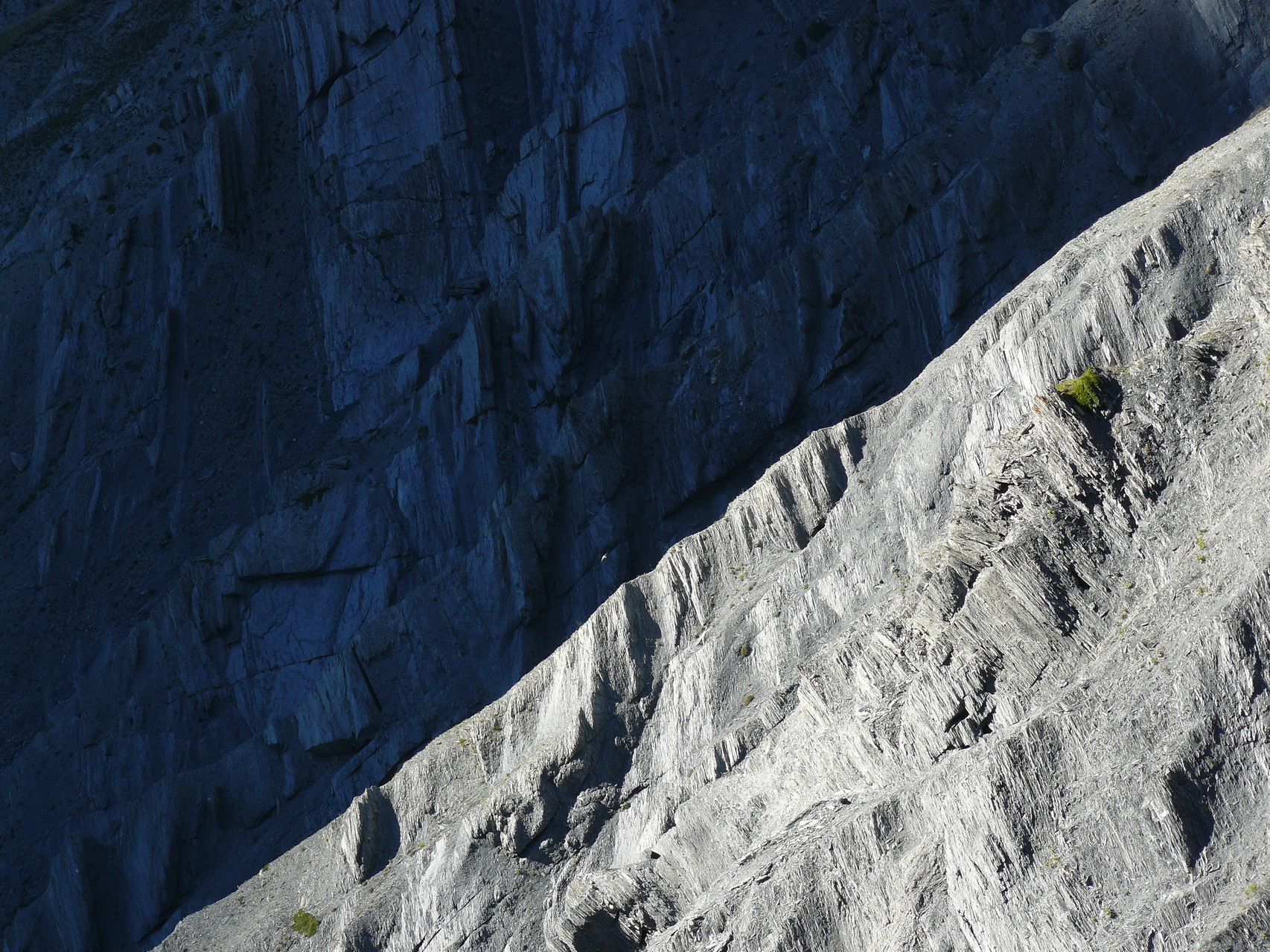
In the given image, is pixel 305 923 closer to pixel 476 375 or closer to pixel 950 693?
pixel 950 693

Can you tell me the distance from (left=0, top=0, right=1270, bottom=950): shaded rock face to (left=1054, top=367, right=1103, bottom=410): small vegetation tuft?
1.47 meters

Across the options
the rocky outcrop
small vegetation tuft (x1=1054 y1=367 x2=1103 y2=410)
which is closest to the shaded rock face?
the rocky outcrop

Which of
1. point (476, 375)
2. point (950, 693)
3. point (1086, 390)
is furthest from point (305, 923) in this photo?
point (1086, 390)

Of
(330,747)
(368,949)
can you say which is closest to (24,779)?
(330,747)

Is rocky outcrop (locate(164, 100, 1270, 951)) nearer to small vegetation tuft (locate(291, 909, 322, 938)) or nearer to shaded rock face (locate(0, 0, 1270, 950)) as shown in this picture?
shaded rock face (locate(0, 0, 1270, 950))

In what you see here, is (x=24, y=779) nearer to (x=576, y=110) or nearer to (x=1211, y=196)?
(x=576, y=110)

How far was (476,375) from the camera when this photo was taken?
5156 centimetres

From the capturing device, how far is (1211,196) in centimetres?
2569

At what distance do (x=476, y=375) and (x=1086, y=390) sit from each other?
3194cm

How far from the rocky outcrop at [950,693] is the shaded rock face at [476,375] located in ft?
0.77

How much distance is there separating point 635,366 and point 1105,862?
32.5m

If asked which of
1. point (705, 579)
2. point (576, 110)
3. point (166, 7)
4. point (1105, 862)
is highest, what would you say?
point (166, 7)

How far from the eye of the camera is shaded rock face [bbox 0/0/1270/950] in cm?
3216

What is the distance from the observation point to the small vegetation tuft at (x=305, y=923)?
34.3 metres
